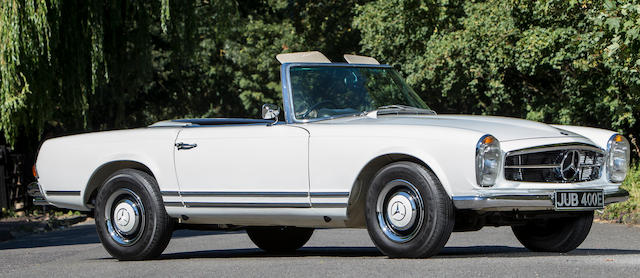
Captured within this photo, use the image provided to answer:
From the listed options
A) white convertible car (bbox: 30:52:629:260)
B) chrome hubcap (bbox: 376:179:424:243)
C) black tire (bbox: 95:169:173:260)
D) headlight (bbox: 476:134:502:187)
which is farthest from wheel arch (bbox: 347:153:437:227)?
black tire (bbox: 95:169:173:260)

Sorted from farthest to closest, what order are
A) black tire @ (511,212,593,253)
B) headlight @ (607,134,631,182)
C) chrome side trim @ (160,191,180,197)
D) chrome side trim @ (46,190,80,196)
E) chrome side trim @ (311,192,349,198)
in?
chrome side trim @ (46,190,80,196)
chrome side trim @ (160,191,180,197)
black tire @ (511,212,593,253)
headlight @ (607,134,631,182)
chrome side trim @ (311,192,349,198)

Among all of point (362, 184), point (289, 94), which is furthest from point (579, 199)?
point (289, 94)

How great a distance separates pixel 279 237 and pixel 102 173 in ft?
5.82

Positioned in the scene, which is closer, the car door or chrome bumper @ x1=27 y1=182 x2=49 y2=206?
the car door

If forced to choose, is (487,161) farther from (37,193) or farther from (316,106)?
(37,193)

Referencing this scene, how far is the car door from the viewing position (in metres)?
7.89

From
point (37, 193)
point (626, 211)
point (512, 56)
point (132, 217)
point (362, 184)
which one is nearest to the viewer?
point (362, 184)

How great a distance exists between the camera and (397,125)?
7484 millimetres

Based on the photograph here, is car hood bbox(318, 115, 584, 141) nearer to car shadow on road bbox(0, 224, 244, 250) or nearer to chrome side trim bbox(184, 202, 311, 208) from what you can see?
chrome side trim bbox(184, 202, 311, 208)

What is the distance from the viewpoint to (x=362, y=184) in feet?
25.2

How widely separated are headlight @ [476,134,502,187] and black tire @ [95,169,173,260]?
289 cm

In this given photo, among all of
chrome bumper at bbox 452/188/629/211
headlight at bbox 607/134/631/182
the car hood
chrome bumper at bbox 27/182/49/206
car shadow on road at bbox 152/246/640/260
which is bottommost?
car shadow on road at bbox 152/246/640/260

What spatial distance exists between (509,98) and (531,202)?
76.7 feet

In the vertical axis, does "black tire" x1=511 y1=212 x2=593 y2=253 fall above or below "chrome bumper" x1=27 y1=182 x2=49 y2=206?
below
